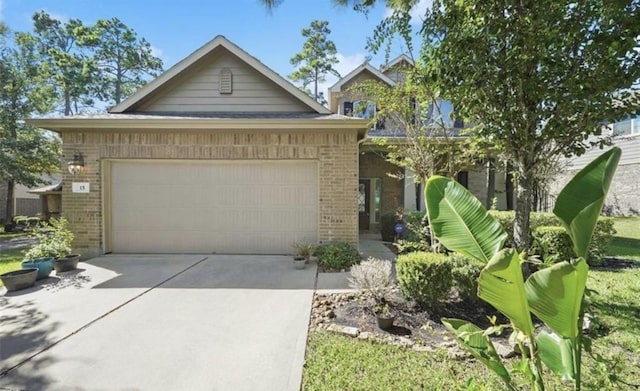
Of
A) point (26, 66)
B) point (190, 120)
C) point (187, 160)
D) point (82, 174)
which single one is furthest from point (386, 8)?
point (26, 66)

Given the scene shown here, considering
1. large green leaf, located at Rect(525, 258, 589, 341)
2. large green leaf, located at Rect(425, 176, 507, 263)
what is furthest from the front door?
large green leaf, located at Rect(525, 258, 589, 341)

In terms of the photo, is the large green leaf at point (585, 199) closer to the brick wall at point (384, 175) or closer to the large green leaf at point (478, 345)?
the large green leaf at point (478, 345)

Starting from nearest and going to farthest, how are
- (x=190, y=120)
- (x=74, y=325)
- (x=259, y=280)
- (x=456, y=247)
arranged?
(x=456, y=247)
(x=74, y=325)
(x=259, y=280)
(x=190, y=120)

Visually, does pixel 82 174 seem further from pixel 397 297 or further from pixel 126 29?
pixel 126 29

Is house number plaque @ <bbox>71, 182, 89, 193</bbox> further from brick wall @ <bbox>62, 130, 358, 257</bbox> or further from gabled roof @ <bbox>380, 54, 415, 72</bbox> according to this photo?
gabled roof @ <bbox>380, 54, 415, 72</bbox>

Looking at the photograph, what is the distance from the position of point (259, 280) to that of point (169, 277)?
186 cm

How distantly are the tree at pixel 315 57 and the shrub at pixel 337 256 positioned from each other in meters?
22.5

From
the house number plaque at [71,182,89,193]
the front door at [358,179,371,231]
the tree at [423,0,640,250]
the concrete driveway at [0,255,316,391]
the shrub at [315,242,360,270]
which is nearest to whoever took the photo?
the concrete driveway at [0,255,316,391]

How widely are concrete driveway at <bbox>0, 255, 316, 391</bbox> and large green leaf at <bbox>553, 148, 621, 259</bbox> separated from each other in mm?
2527

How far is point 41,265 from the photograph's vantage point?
6094 millimetres

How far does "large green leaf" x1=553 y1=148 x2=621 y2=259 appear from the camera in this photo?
182 cm

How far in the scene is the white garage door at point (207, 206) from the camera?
8.18 metres

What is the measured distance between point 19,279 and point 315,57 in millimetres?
26865

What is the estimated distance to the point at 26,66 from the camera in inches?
765
